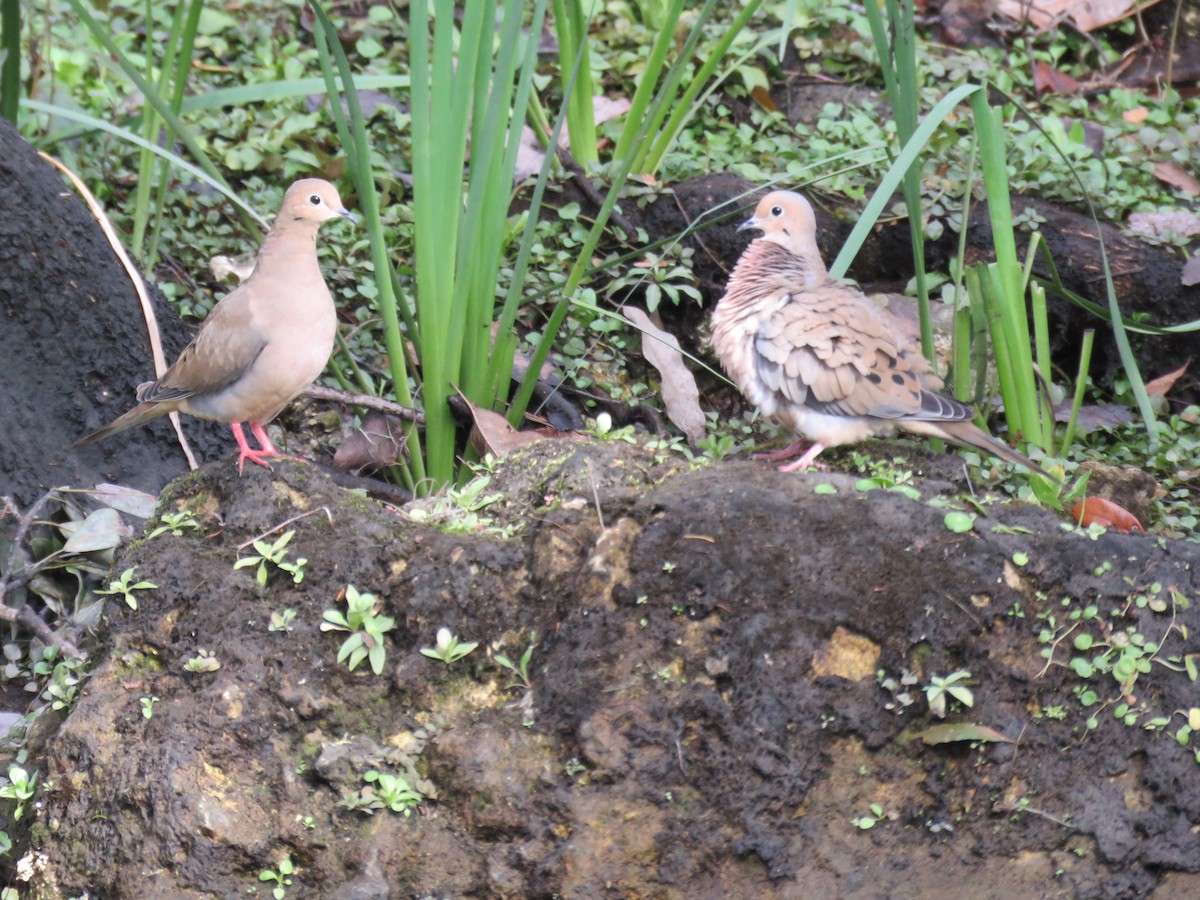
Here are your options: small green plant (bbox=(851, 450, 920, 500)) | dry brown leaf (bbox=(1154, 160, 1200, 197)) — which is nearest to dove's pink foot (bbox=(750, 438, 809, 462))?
small green plant (bbox=(851, 450, 920, 500))

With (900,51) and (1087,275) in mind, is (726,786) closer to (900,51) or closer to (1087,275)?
(900,51)

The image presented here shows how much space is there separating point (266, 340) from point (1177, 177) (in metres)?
4.59

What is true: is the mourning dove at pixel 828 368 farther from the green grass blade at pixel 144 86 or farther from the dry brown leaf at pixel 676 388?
the green grass blade at pixel 144 86

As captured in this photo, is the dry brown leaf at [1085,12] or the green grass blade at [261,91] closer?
the green grass blade at [261,91]

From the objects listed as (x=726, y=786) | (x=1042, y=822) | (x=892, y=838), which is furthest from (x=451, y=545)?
(x=1042, y=822)

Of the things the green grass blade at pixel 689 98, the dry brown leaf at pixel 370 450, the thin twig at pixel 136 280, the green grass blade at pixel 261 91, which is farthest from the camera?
the green grass blade at pixel 689 98

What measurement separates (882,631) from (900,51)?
5.69 ft

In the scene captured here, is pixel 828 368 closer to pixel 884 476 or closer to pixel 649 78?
pixel 884 476

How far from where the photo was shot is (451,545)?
2879 mm

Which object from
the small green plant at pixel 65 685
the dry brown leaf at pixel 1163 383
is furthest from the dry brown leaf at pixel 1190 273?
the small green plant at pixel 65 685

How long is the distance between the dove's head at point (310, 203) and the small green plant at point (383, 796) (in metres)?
1.69

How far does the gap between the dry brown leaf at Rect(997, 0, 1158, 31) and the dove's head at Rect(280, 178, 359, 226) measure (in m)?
5.12

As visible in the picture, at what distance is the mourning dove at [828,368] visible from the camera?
3740mm

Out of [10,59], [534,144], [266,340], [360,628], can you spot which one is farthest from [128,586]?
[534,144]
